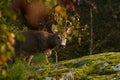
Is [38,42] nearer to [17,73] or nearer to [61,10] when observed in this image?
[17,73]

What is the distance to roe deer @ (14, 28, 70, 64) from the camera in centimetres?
1360

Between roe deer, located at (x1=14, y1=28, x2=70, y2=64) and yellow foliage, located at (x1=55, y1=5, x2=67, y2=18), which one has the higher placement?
yellow foliage, located at (x1=55, y1=5, x2=67, y2=18)

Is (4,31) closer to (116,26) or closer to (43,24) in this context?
(43,24)

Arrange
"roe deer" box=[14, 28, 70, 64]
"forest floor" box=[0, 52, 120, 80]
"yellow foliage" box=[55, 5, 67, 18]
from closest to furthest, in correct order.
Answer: "yellow foliage" box=[55, 5, 67, 18]
"forest floor" box=[0, 52, 120, 80]
"roe deer" box=[14, 28, 70, 64]

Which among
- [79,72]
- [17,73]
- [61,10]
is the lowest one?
[79,72]

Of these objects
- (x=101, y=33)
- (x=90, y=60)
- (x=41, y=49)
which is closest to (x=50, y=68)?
(x=90, y=60)

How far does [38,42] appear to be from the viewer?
1466cm

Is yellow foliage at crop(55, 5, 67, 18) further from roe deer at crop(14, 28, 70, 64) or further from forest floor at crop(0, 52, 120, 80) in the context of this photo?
roe deer at crop(14, 28, 70, 64)

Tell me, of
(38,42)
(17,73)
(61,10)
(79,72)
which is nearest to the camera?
(61,10)

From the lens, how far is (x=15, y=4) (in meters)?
3.63

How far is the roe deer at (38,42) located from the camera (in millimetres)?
13595

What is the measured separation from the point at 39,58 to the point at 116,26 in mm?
12184

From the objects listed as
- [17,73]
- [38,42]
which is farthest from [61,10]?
[38,42]

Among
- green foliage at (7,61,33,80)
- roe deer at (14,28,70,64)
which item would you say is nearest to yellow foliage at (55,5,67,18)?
green foliage at (7,61,33,80)
